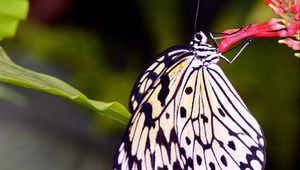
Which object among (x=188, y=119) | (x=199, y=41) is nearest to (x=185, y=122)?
(x=188, y=119)

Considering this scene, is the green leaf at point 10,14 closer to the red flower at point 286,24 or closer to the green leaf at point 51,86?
the green leaf at point 51,86

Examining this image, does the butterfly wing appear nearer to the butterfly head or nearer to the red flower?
the butterfly head

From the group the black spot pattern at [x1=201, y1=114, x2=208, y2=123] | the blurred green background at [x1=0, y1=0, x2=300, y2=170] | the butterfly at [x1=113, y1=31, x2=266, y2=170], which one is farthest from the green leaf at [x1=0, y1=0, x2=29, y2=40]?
the blurred green background at [x1=0, y1=0, x2=300, y2=170]

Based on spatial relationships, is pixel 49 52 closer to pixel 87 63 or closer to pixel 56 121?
pixel 87 63

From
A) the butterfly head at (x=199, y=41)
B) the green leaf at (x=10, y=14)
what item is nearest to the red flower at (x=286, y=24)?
the butterfly head at (x=199, y=41)

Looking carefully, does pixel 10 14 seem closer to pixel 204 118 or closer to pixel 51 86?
pixel 51 86

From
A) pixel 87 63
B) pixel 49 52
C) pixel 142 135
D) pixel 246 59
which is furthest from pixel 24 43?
pixel 142 135
